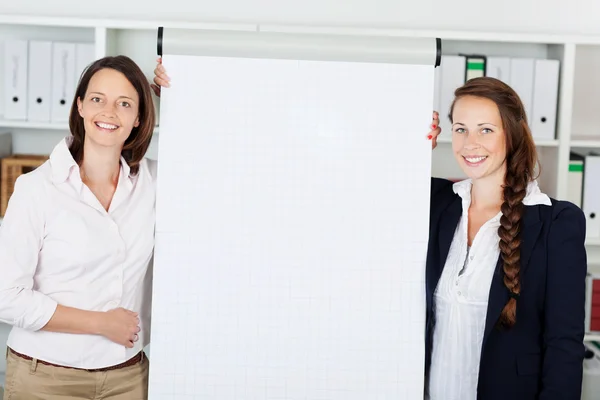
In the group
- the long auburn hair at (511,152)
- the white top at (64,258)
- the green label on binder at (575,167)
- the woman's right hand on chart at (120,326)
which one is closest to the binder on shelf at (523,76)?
the green label on binder at (575,167)

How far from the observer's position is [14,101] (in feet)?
10.9

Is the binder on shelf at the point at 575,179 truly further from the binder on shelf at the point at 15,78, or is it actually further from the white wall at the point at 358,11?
the binder on shelf at the point at 15,78

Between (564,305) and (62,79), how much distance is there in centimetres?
214

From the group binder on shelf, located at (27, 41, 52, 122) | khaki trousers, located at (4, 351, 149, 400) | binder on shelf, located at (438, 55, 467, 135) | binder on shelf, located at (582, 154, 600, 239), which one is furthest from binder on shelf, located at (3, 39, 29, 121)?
binder on shelf, located at (582, 154, 600, 239)

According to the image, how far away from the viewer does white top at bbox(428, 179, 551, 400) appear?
6.82 feet

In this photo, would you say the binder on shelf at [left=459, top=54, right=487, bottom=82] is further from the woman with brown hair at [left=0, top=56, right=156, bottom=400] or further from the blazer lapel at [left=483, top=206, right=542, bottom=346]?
the woman with brown hair at [left=0, top=56, right=156, bottom=400]

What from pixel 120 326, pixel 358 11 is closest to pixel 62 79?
pixel 358 11

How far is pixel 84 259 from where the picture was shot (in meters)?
2.08

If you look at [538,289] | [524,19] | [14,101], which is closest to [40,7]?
[14,101]

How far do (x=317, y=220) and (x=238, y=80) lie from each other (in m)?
0.39

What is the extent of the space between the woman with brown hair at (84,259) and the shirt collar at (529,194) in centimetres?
79

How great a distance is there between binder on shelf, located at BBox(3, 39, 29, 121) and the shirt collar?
1867mm

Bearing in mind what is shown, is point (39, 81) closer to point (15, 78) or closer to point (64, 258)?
point (15, 78)

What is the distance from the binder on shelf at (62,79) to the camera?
10.9 ft
